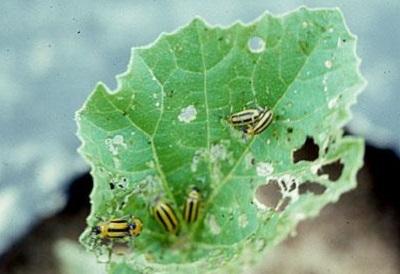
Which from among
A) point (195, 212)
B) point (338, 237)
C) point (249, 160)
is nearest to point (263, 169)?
point (249, 160)

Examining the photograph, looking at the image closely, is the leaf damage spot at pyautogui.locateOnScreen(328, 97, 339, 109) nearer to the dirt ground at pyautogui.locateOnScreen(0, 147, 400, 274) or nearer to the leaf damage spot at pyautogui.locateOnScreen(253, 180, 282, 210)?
the leaf damage spot at pyautogui.locateOnScreen(253, 180, 282, 210)

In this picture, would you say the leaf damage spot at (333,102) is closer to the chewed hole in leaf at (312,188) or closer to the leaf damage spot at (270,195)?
the chewed hole in leaf at (312,188)

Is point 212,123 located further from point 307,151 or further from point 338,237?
point 338,237

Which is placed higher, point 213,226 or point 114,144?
point 114,144

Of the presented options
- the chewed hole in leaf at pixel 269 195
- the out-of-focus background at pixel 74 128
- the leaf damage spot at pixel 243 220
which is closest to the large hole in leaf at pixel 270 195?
the chewed hole in leaf at pixel 269 195

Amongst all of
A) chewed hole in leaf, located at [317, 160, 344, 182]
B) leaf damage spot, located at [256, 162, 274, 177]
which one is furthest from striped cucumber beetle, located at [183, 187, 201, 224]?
chewed hole in leaf, located at [317, 160, 344, 182]

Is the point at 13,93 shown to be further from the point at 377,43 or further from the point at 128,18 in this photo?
the point at 377,43
